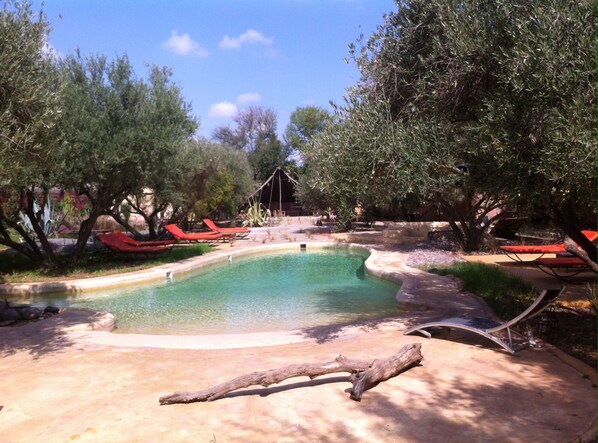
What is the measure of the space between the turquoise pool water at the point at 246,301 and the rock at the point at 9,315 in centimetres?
164

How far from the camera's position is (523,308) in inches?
296

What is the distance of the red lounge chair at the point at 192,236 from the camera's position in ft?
61.9

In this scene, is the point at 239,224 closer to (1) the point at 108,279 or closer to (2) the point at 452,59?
(1) the point at 108,279

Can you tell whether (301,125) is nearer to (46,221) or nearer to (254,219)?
(254,219)

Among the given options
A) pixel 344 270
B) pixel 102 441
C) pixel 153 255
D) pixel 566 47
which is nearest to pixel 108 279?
pixel 153 255

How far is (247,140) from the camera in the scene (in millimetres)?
62406

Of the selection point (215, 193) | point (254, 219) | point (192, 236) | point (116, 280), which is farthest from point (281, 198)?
point (116, 280)

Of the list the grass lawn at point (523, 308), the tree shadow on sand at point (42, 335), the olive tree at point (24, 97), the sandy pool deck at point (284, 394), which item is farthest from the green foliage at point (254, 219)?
the sandy pool deck at point (284, 394)

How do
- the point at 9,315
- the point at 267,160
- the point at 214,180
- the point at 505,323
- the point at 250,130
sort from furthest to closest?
the point at 250,130 → the point at 267,160 → the point at 214,180 → the point at 9,315 → the point at 505,323

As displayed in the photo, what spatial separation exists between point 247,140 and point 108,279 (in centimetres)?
5187

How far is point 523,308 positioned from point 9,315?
8.40m

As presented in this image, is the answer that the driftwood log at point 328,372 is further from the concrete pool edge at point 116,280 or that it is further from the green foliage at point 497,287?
the concrete pool edge at point 116,280

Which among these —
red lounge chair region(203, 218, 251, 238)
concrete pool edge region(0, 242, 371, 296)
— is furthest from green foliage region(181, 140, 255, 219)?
concrete pool edge region(0, 242, 371, 296)

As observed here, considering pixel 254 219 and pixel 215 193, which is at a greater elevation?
pixel 215 193
